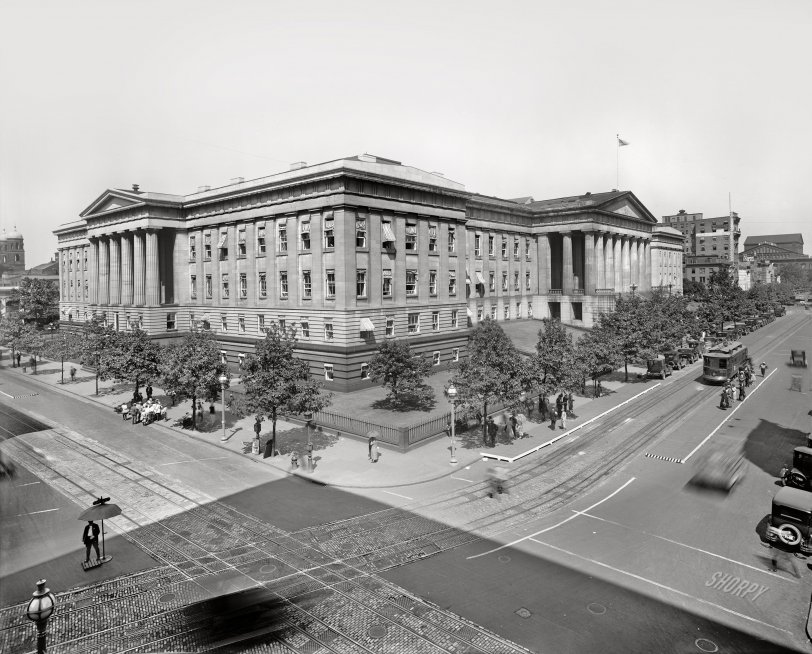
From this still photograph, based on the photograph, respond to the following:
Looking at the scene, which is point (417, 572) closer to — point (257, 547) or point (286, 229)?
point (257, 547)

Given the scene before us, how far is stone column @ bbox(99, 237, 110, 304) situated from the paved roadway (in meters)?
51.9

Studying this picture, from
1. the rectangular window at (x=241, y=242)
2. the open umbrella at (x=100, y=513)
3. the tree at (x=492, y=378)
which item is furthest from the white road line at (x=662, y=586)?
the rectangular window at (x=241, y=242)

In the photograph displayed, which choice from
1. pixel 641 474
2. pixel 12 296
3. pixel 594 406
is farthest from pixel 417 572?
pixel 12 296

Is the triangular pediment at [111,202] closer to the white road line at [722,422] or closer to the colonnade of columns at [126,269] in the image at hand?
the colonnade of columns at [126,269]

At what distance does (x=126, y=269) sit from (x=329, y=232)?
36.8m

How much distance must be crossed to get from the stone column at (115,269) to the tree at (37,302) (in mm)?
28103

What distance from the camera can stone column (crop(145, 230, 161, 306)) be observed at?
220 ft

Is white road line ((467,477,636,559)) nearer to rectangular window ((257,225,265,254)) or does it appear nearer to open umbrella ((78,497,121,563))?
open umbrella ((78,497,121,563))

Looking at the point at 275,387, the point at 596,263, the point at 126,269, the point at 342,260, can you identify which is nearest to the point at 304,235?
the point at 342,260

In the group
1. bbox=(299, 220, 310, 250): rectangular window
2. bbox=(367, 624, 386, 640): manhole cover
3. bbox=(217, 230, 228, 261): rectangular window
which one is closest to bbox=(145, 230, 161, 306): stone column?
bbox=(217, 230, 228, 261): rectangular window

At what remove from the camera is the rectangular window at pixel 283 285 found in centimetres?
5425

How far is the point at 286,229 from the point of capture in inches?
2092

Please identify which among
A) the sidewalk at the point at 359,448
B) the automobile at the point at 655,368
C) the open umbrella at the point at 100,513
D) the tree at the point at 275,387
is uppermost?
the tree at the point at 275,387

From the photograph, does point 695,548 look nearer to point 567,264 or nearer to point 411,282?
point 411,282
